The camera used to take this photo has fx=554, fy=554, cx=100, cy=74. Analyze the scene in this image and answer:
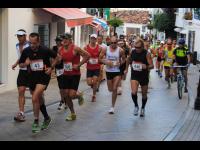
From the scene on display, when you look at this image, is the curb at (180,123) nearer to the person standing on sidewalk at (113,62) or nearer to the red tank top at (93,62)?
the person standing on sidewalk at (113,62)

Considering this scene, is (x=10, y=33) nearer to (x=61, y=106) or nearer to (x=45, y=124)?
(x=61, y=106)

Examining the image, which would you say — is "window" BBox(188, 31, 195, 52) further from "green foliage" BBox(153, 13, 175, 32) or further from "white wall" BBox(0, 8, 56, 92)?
"white wall" BBox(0, 8, 56, 92)

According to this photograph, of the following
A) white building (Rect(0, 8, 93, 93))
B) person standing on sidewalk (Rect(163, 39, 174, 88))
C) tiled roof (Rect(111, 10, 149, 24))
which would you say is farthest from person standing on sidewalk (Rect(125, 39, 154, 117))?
tiled roof (Rect(111, 10, 149, 24))


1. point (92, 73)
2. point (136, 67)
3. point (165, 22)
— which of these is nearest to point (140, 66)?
point (136, 67)

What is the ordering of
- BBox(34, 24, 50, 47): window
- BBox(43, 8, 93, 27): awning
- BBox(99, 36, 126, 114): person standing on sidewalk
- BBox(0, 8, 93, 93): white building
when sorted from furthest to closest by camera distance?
1. BBox(34, 24, 50, 47): window
2. BBox(43, 8, 93, 27): awning
3. BBox(0, 8, 93, 93): white building
4. BBox(99, 36, 126, 114): person standing on sidewalk

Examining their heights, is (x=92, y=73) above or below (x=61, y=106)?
above

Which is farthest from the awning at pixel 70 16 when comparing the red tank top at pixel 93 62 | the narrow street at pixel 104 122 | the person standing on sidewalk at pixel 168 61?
the narrow street at pixel 104 122

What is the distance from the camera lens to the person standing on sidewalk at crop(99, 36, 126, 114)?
39.3 feet

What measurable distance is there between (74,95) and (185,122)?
2293mm

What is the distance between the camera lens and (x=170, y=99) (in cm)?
1500

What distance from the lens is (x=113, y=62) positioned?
12039mm

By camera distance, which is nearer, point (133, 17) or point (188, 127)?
point (188, 127)

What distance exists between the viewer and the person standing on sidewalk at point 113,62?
12.0m
